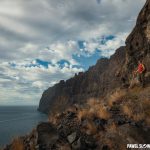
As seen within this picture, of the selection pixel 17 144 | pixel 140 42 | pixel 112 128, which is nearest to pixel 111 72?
pixel 140 42

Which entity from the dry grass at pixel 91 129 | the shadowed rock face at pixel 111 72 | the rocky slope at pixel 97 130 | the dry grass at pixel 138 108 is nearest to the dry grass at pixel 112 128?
the rocky slope at pixel 97 130

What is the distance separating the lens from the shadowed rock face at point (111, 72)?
24141 millimetres

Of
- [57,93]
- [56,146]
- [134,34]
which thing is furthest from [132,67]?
[57,93]

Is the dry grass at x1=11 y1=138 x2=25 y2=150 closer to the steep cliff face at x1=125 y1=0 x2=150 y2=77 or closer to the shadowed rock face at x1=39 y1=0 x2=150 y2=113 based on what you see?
the shadowed rock face at x1=39 y1=0 x2=150 y2=113

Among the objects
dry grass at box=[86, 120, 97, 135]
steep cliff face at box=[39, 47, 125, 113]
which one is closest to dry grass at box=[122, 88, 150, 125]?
dry grass at box=[86, 120, 97, 135]

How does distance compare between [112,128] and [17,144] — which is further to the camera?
[17,144]

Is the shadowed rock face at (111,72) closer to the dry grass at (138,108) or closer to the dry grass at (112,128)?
the dry grass at (138,108)

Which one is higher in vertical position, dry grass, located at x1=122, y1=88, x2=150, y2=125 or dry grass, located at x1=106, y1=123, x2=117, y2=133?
dry grass, located at x1=122, y1=88, x2=150, y2=125

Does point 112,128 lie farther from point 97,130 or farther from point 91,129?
point 91,129

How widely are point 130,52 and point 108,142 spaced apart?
1509 centimetres

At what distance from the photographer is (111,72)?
141 metres

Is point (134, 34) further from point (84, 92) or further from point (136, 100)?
point (84, 92)

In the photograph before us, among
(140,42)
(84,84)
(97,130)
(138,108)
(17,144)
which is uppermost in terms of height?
(84,84)

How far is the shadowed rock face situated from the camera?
79.2ft
